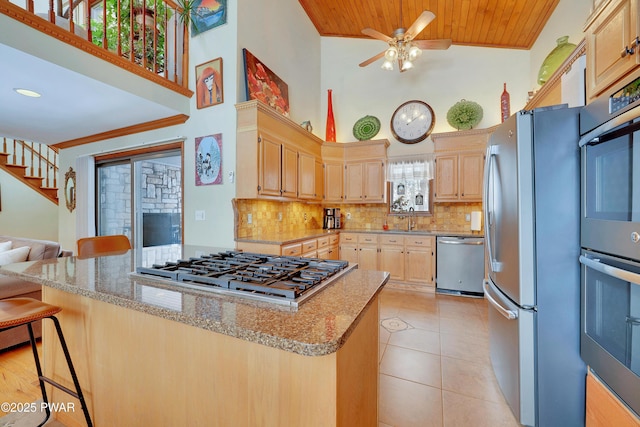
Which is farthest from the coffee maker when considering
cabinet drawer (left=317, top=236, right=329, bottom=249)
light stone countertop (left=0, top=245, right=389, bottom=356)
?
light stone countertop (left=0, top=245, right=389, bottom=356)

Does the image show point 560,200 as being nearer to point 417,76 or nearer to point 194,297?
point 194,297

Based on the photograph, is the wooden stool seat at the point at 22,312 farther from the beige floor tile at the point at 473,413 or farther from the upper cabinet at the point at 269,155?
the beige floor tile at the point at 473,413

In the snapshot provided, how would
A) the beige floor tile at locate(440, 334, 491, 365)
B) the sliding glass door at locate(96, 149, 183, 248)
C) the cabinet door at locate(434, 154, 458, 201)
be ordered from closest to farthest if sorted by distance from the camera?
the beige floor tile at locate(440, 334, 491, 365) < the sliding glass door at locate(96, 149, 183, 248) < the cabinet door at locate(434, 154, 458, 201)

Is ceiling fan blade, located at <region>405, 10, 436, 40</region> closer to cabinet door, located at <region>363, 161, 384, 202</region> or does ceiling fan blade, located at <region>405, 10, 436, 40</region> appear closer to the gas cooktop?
cabinet door, located at <region>363, 161, 384, 202</region>

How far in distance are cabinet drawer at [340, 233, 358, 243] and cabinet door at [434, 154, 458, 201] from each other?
143 cm

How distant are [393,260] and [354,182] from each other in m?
1.48

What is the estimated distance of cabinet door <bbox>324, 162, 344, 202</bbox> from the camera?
474 centimetres

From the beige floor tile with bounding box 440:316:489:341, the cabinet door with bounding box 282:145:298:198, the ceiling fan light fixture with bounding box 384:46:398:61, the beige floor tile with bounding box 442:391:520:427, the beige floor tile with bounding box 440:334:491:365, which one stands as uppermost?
the ceiling fan light fixture with bounding box 384:46:398:61

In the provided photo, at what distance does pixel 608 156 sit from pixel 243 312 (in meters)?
1.66

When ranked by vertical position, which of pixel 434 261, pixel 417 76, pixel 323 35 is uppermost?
pixel 323 35

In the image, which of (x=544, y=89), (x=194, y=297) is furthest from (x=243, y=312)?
(x=544, y=89)

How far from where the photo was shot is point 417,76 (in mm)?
4598

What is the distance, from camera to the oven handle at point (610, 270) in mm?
971

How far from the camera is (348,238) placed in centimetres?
440
